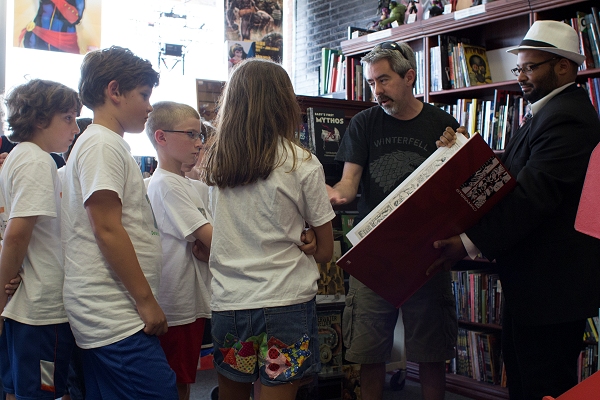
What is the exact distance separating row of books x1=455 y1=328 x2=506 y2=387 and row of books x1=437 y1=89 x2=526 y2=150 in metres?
1.07

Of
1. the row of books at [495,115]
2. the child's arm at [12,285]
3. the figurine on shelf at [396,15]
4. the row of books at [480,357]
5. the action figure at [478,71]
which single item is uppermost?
the figurine on shelf at [396,15]

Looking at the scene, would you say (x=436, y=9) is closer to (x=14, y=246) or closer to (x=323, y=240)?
(x=323, y=240)

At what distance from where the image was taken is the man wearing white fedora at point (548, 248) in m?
1.75

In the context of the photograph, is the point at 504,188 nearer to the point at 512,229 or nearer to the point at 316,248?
the point at 512,229

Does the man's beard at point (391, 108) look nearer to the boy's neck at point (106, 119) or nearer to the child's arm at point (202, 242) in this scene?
the child's arm at point (202, 242)

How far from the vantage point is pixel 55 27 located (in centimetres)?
426

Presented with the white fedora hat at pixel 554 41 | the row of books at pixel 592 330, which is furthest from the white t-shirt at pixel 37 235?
the row of books at pixel 592 330

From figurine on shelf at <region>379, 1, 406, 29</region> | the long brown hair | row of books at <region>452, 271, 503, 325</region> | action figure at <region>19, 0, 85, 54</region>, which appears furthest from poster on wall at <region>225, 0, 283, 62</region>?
the long brown hair

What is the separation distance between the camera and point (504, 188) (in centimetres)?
180

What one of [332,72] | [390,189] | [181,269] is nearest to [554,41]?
[390,189]

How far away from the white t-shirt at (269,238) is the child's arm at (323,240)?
3cm

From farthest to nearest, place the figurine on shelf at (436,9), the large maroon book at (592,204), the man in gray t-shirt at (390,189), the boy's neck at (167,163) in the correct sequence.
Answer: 1. the figurine on shelf at (436,9)
2. the man in gray t-shirt at (390,189)
3. the boy's neck at (167,163)
4. the large maroon book at (592,204)

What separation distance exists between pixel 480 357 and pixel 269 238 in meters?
2.17

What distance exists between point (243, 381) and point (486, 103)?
7.79 ft
